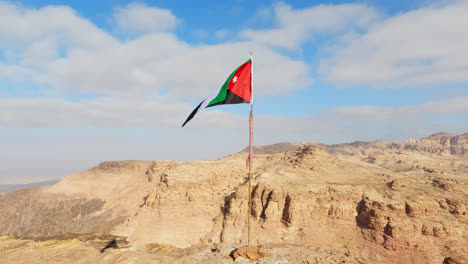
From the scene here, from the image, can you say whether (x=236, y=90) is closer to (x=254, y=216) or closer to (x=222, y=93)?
(x=222, y=93)

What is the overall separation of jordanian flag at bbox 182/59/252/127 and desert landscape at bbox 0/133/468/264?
11.3m

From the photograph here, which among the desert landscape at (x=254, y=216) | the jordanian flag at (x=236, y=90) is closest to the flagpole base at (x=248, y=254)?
the desert landscape at (x=254, y=216)

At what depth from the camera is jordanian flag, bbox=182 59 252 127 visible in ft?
53.0

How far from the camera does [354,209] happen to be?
Result: 91.3ft

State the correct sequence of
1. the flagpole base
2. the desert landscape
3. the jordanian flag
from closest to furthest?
the jordanian flag < the flagpole base < the desert landscape

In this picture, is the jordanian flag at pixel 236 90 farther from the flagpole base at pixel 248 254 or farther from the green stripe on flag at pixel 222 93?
the flagpole base at pixel 248 254

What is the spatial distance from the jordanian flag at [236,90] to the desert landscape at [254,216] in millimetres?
11314

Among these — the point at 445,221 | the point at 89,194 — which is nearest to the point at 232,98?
the point at 445,221

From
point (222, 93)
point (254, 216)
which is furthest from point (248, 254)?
point (254, 216)

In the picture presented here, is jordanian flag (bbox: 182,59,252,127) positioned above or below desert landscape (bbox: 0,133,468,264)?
above

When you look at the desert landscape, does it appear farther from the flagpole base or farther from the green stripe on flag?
the green stripe on flag

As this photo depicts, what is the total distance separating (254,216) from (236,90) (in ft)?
66.9

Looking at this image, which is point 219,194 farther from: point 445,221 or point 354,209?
point 445,221

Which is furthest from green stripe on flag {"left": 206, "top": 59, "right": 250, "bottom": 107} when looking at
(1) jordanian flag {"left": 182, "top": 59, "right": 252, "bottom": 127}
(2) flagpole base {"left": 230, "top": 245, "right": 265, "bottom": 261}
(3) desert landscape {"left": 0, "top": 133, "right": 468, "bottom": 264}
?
(3) desert landscape {"left": 0, "top": 133, "right": 468, "bottom": 264}
